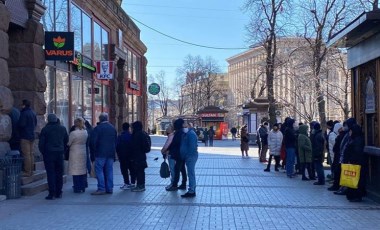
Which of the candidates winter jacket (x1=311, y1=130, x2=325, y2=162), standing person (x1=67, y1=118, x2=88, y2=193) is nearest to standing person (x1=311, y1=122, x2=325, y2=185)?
winter jacket (x1=311, y1=130, x2=325, y2=162)

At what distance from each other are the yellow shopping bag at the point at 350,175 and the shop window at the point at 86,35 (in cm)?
1162

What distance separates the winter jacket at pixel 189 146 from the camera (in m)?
12.2

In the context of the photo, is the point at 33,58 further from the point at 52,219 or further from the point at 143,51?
the point at 143,51

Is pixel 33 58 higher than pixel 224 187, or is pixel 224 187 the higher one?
pixel 33 58

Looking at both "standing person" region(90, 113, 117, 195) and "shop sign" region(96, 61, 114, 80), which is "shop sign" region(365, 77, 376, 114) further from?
"shop sign" region(96, 61, 114, 80)

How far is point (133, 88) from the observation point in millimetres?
31469

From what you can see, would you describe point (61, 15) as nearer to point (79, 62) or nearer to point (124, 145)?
point (79, 62)

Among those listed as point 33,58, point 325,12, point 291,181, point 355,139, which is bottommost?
point 291,181

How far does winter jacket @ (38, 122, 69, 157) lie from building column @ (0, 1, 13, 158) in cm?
81

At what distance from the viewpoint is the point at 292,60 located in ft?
95.4

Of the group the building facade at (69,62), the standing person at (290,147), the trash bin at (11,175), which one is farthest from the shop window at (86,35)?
the trash bin at (11,175)

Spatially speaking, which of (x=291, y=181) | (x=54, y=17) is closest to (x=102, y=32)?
(x=54, y=17)

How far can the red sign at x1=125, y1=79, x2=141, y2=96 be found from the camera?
2994 cm

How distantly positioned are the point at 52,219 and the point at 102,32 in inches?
606
